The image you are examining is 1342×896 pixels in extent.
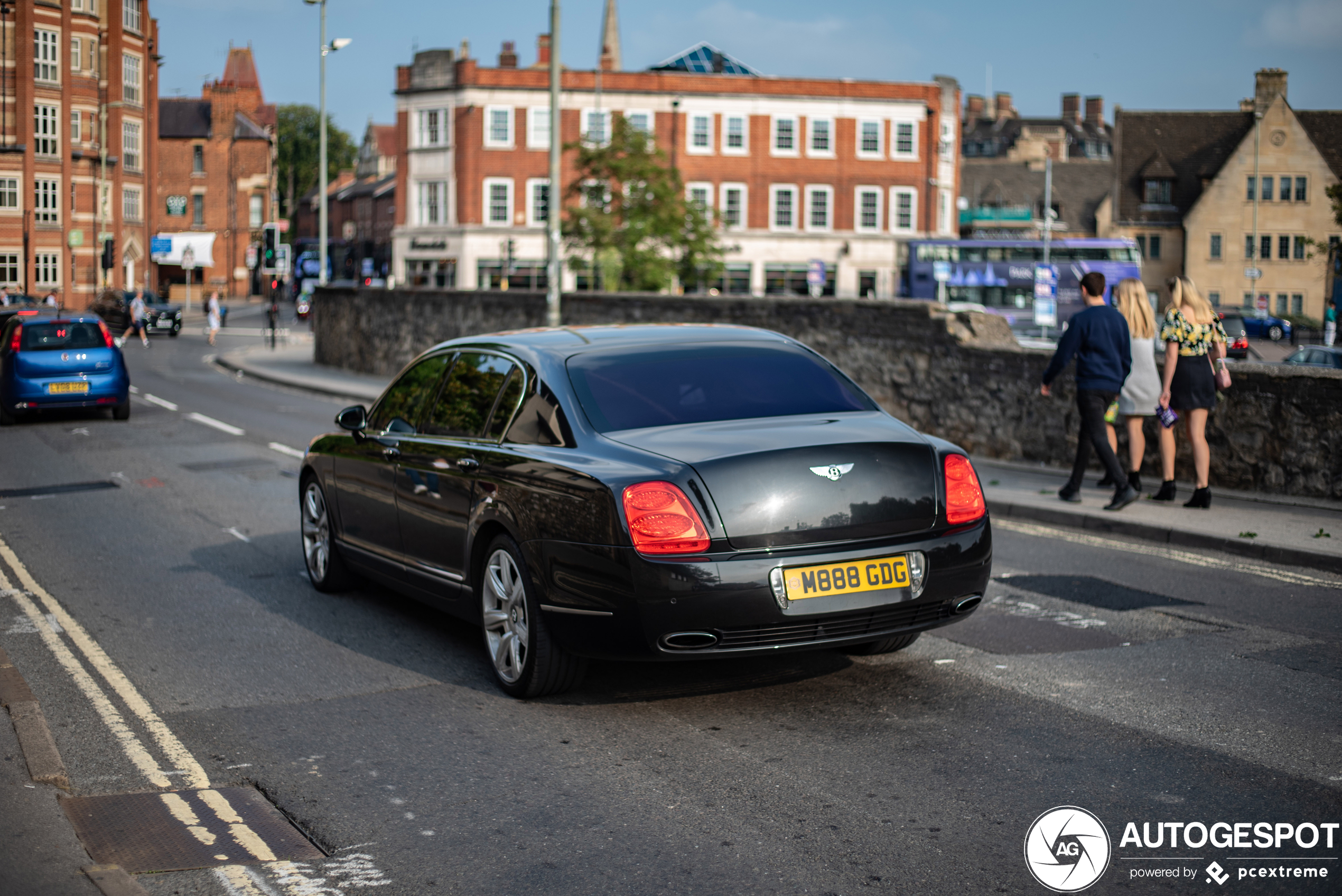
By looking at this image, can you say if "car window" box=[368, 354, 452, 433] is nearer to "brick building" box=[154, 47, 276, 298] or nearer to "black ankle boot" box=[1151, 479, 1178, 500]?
"black ankle boot" box=[1151, 479, 1178, 500]

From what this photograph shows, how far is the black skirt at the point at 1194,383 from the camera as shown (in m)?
10.7

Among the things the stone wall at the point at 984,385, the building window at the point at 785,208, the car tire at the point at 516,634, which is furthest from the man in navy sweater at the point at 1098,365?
the building window at the point at 785,208

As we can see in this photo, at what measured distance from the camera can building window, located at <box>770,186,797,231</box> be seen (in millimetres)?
71438

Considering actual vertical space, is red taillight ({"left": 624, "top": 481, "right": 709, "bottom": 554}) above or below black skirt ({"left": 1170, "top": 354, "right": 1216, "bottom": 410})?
below

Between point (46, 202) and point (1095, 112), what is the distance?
9911 cm

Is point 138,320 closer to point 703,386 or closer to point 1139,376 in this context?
point 1139,376

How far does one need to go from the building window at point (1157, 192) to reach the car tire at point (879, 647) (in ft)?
281

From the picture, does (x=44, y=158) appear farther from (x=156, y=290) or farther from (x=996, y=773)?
(x=996, y=773)

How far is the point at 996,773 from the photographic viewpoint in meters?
4.70

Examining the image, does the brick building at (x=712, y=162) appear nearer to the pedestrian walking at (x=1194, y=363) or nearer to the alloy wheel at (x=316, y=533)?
the pedestrian walking at (x=1194, y=363)

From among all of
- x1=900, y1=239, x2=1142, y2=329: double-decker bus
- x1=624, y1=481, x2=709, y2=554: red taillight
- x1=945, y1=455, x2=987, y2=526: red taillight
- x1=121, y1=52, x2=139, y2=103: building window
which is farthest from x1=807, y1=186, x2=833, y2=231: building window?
x1=624, y1=481, x2=709, y2=554: red taillight

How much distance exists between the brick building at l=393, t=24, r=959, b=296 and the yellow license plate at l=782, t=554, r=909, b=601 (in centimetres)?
6497

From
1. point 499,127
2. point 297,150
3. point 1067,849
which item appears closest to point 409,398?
point 1067,849

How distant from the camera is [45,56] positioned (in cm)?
7088
